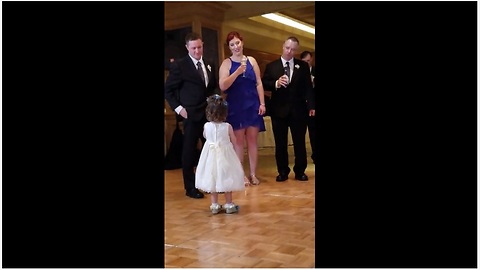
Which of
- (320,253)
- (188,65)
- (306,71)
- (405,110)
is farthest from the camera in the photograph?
(306,71)

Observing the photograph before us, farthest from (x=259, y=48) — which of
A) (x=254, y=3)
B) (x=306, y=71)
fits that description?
(x=306, y=71)

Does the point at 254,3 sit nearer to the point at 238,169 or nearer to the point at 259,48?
the point at 259,48

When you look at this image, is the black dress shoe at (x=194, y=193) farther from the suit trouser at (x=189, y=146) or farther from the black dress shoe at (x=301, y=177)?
the black dress shoe at (x=301, y=177)

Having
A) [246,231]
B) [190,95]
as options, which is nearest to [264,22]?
[190,95]

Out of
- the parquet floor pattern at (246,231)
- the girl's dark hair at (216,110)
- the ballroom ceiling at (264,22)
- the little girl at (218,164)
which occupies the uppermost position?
the ballroom ceiling at (264,22)

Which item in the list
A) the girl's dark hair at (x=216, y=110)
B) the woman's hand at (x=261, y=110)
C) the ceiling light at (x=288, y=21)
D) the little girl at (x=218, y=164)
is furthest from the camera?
the ceiling light at (x=288, y=21)

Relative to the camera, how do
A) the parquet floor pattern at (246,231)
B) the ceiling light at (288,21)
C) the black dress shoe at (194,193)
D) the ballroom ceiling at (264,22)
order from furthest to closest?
the ceiling light at (288,21) → the ballroom ceiling at (264,22) → the black dress shoe at (194,193) → the parquet floor pattern at (246,231)

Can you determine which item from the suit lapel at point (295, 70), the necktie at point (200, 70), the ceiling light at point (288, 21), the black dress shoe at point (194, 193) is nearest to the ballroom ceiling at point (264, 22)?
the ceiling light at point (288, 21)

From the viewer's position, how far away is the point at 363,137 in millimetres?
596

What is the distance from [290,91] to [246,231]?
1.87m

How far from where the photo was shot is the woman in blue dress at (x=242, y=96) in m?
3.31

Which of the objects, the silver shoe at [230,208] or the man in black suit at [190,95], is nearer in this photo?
the silver shoe at [230,208]

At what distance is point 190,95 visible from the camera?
2.98 meters

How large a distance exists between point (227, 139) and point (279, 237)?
800 mm
